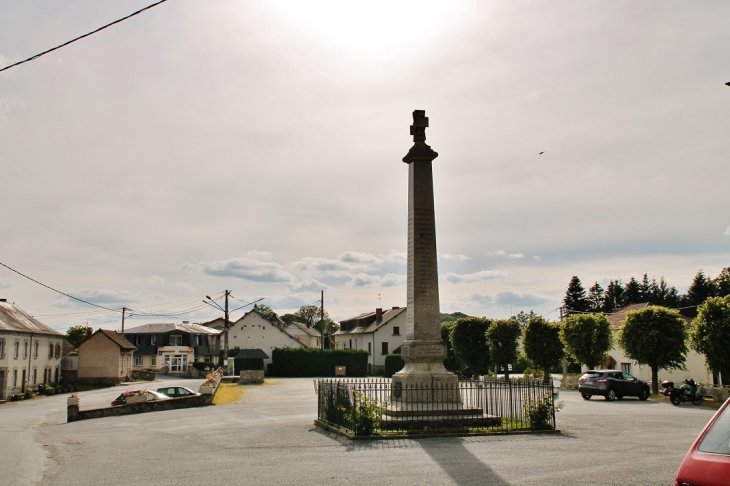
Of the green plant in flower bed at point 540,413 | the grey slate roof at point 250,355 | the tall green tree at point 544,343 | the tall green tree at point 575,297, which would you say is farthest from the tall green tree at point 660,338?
the tall green tree at point 575,297

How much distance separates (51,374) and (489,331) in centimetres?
3847

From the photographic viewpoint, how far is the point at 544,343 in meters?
45.5

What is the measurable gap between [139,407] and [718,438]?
85.3ft

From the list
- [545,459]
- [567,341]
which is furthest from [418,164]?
[567,341]

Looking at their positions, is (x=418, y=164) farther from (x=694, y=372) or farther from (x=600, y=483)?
(x=694, y=372)

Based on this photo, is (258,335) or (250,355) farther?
(258,335)

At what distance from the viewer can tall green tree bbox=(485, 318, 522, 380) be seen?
4894 cm

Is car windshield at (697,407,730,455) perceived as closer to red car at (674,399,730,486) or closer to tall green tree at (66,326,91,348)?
red car at (674,399,730,486)

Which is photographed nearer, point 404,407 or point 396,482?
point 396,482

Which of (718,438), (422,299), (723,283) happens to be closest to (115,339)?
(422,299)

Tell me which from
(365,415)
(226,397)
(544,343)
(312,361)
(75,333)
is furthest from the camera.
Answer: (75,333)

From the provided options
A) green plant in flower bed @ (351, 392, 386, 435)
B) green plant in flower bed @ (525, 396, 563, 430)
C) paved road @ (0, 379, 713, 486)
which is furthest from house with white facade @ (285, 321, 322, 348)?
green plant in flower bed @ (351, 392, 386, 435)

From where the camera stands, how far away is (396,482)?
10430 mm

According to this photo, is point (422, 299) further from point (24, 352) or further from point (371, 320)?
point (371, 320)
